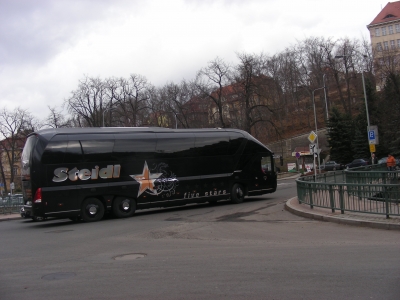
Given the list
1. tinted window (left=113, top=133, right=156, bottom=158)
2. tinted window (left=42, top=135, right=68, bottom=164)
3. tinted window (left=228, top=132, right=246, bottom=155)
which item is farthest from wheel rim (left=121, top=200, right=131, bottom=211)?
tinted window (left=228, top=132, right=246, bottom=155)

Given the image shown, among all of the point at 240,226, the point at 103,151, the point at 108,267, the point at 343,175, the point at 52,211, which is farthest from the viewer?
the point at 343,175

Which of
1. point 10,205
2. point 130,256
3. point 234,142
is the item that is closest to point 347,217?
point 130,256

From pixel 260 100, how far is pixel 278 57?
78.7 ft

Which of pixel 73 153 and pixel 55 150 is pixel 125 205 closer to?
pixel 73 153

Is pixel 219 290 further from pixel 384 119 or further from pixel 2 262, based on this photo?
pixel 384 119

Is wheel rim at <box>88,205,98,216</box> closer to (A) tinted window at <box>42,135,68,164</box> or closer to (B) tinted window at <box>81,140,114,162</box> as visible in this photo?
(B) tinted window at <box>81,140,114,162</box>

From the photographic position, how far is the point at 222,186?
22.2 meters

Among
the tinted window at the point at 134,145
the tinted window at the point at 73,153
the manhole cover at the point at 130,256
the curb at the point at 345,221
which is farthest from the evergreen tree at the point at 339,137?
the manhole cover at the point at 130,256

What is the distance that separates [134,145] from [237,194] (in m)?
6.74

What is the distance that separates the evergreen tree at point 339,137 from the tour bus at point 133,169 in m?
39.9

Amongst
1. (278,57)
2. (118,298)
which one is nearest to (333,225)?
(118,298)

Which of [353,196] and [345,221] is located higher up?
[353,196]

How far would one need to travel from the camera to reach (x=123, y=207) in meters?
19.1

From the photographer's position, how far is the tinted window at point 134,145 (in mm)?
18953
